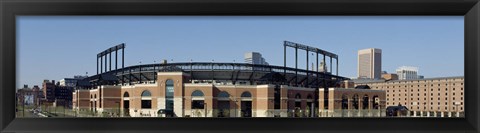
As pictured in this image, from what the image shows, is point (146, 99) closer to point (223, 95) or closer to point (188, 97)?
point (188, 97)

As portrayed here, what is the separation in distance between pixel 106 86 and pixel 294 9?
105 ft

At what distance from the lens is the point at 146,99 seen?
31.4 m

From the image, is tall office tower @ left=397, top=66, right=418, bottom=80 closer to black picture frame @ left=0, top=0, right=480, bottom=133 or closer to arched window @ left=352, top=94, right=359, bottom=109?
arched window @ left=352, top=94, right=359, bottom=109

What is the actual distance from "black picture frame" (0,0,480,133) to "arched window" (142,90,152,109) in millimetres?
29853

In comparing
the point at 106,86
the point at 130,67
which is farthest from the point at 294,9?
the point at 106,86

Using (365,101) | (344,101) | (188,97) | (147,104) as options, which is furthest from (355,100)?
(147,104)

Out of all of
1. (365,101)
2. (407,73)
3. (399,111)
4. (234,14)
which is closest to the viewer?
(234,14)

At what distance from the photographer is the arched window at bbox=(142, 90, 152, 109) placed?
Result: 102 ft

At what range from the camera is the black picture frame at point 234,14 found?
5.50 ft

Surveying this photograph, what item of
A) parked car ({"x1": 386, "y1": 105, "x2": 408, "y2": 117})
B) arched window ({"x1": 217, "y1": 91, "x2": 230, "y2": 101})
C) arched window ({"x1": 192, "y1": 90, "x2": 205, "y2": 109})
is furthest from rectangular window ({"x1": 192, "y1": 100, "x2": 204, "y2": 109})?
parked car ({"x1": 386, "y1": 105, "x2": 408, "y2": 117})

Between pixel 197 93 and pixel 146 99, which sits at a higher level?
pixel 197 93

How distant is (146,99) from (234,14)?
3054 cm
